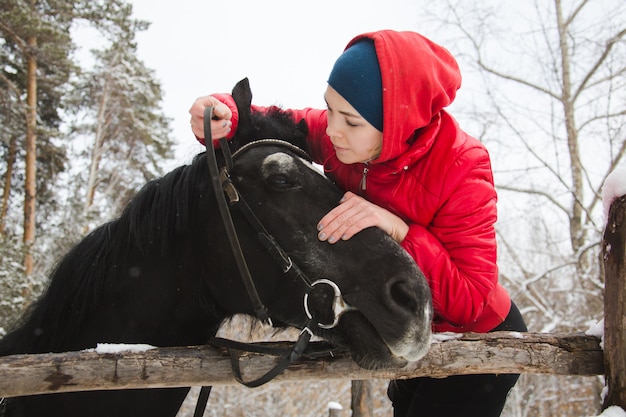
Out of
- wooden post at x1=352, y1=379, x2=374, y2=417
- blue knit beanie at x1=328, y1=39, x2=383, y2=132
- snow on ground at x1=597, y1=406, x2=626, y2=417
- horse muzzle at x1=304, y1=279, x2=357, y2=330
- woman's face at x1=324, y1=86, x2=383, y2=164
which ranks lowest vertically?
wooden post at x1=352, y1=379, x2=374, y2=417

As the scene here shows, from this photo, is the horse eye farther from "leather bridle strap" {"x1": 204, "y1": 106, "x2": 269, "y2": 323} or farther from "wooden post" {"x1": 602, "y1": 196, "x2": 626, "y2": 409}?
"wooden post" {"x1": 602, "y1": 196, "x2": 626, "y2": 409}

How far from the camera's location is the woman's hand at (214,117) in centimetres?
200

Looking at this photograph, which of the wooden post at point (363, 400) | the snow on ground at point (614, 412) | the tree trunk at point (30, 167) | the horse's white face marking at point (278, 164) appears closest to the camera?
the snow on ground at point (614, 412)

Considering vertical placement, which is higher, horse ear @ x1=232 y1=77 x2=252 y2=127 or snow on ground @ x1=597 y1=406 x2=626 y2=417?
horse ear @ x1=232 y1=77 x2=252 y2=127

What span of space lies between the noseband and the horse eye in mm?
155

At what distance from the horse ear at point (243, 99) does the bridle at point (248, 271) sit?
163 millimetres

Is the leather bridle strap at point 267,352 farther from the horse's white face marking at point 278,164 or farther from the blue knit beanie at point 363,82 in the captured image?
the blue knit beanie at point 363,82

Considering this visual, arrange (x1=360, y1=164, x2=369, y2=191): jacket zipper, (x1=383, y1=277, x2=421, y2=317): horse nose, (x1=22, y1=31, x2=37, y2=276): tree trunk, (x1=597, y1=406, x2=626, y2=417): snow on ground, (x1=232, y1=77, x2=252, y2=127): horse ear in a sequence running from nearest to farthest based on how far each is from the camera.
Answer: (x1=383, y1=277, x2=421, y2=317): horse nose, (x1=597, y1=406, x2=626, y2=417): snow on ground, (x1=360, y1=164, x2=369, y2=191): jacket zipper, (x1=232, y1=77, x2=252, y2=127): horse ear, (x1=22, y1=31, x2=37, y2=276): tree trunk

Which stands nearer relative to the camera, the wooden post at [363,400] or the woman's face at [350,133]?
the woman's face at [350,133]

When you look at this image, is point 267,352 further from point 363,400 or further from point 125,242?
point 363,400

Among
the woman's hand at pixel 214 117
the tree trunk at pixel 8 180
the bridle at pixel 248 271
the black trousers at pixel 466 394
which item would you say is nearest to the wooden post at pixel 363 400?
the black trousers at pixel 466 394

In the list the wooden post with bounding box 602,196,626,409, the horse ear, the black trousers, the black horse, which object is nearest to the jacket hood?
the black horse

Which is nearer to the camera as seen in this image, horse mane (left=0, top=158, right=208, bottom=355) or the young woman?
the young woman

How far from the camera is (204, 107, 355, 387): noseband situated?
1733mm
